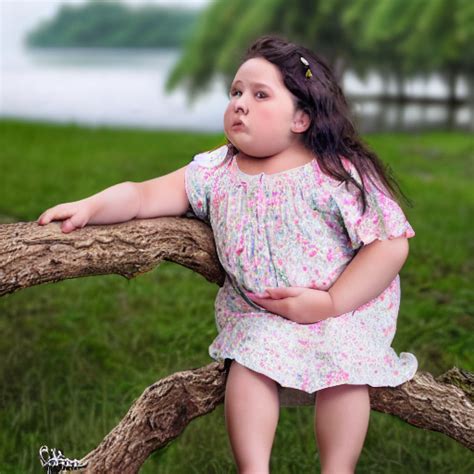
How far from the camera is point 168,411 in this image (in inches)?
101

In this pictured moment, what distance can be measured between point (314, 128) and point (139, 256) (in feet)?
1.78

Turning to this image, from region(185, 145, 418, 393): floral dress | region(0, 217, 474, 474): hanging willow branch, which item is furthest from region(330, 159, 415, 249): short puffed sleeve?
region(0, 217, 474, 474): hanging willow branch

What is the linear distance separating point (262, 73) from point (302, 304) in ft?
1.82

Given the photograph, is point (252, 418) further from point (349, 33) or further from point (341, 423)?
point (349, 33)

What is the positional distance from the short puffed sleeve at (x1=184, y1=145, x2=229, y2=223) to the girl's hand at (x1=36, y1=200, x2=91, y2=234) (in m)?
0.30

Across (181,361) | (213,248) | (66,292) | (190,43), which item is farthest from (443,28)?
(213,248)

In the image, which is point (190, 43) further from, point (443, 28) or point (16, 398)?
point (16, 398)

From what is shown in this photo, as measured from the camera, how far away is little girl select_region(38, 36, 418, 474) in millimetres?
2338

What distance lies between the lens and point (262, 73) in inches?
93.4

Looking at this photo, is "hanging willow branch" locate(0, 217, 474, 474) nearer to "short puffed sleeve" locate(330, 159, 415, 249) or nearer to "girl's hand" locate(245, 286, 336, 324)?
"girl's hand" locate(245, 286, 336, 324)

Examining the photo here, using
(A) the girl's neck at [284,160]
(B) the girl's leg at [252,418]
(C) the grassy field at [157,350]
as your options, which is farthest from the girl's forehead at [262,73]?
(C) the grassy field at [157,350]

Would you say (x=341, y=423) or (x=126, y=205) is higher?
(x=126, y=205)

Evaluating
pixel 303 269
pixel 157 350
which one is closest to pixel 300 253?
pixel 303 269

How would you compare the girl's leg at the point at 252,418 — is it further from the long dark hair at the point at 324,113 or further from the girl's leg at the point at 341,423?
the long dark hair at the point at 324,113
